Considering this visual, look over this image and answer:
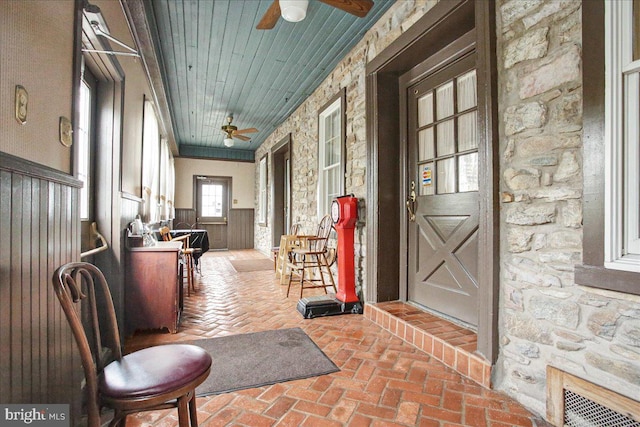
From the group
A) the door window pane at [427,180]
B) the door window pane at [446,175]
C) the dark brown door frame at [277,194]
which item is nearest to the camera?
the door window pane at [446,175]

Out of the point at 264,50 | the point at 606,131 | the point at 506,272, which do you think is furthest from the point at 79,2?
the point at 506,272

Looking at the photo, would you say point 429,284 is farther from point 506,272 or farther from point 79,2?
point 79,2

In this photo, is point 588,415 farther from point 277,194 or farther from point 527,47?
point 277,194

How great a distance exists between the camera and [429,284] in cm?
286

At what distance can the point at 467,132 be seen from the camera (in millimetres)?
2484

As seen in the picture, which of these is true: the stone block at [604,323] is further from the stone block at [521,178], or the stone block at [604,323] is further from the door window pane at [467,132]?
the door window pane at [467,132]

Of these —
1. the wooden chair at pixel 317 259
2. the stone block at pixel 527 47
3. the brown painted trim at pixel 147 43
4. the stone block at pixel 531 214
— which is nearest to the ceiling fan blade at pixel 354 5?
the stone block at pixel 527 47

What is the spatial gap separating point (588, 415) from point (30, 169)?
99.5 inches

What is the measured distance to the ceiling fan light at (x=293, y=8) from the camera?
2215mm

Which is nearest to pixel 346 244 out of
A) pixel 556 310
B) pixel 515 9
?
pixel 556 310

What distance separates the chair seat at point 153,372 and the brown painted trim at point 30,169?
30.4 inches

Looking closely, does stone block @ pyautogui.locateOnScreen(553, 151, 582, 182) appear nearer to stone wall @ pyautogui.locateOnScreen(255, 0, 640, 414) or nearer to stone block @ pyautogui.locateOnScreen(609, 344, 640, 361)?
stone wall @ pyautogui.locateOnScreen(255, 0, 640, 414)

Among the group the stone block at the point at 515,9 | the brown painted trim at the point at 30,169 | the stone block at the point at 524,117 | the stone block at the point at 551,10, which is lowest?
the brown painted trim at the point at 30,169

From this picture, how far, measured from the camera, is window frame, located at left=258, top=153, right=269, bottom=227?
25.8ft
